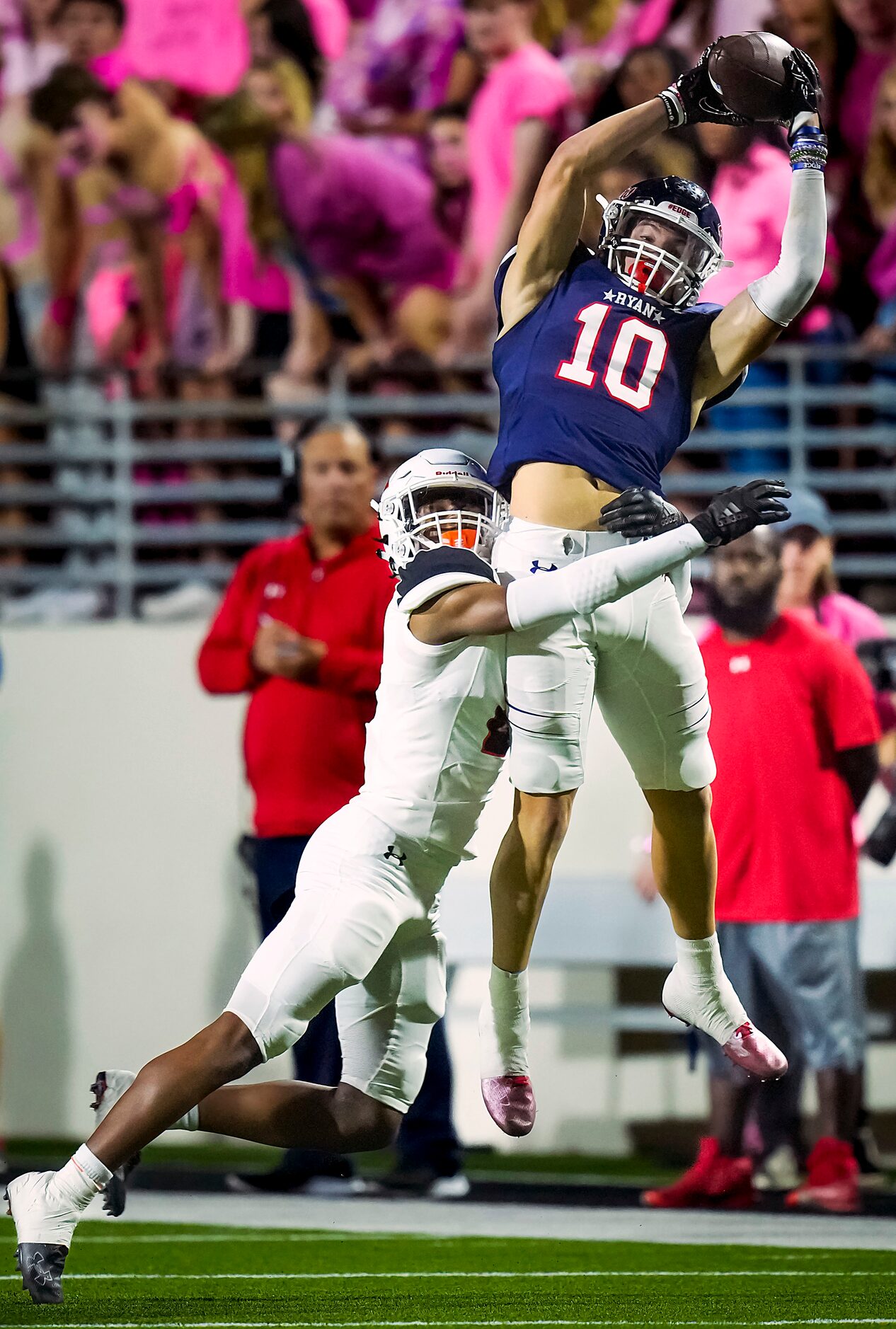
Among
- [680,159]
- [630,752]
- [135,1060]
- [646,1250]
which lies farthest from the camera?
[135,1060]

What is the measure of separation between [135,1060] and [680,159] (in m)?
3.88

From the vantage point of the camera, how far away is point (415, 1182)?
261 inches

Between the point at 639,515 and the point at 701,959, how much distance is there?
110cm

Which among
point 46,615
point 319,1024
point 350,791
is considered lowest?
point 319,1024

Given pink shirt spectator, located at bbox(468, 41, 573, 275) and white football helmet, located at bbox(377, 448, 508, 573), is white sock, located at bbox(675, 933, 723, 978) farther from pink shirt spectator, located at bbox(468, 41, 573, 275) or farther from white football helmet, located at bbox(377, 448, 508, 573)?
pink shirt spectator, located at bbox(468, 41, 573, 275)

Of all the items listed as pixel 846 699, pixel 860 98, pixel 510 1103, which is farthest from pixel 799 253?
pixel 860 98

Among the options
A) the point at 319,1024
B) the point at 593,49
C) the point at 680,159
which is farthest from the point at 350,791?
the point at 593,49

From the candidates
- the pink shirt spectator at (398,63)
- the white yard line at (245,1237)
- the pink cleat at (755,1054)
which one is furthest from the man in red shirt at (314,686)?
the pink shirt spectator at (398,63)

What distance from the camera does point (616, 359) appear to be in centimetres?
461

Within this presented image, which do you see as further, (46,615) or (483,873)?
(46,615)

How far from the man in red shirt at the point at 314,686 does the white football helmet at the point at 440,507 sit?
4.96 ft

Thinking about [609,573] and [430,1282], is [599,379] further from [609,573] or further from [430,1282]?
[430,1282]

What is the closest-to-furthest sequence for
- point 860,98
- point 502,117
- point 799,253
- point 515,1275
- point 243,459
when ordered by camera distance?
point 799,253 < point 515,1275 < point 860,98 < point 502,117 < point 243,459

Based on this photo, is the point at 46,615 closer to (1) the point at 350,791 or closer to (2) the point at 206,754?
(2) the point at 206,754
